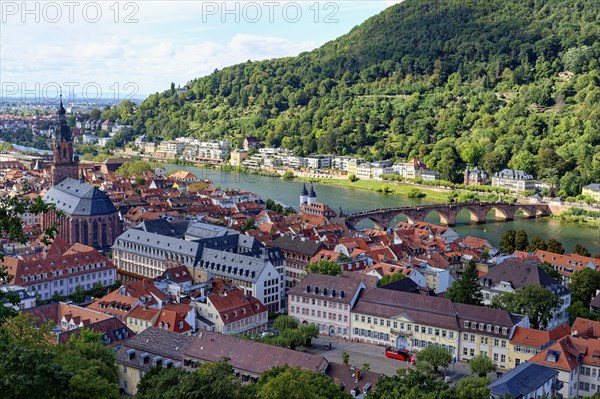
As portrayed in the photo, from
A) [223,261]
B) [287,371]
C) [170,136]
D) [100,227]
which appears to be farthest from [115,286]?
[170,136]

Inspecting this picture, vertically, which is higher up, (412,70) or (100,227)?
(412,70)

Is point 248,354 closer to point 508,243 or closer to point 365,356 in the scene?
point 365,356

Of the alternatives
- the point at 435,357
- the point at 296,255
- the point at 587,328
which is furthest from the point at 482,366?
the point at 296,255

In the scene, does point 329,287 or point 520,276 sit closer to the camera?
point 329,287

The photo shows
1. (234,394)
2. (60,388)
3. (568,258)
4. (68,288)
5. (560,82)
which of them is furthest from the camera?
(560,82)

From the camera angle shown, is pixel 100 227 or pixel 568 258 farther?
pixel 100 227

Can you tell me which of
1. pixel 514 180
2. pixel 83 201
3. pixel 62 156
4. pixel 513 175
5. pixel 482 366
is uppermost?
pixel 62 156

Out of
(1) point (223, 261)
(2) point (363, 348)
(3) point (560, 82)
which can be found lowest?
(2) point (363, 348)

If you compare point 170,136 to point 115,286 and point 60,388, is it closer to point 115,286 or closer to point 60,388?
point 115,286
